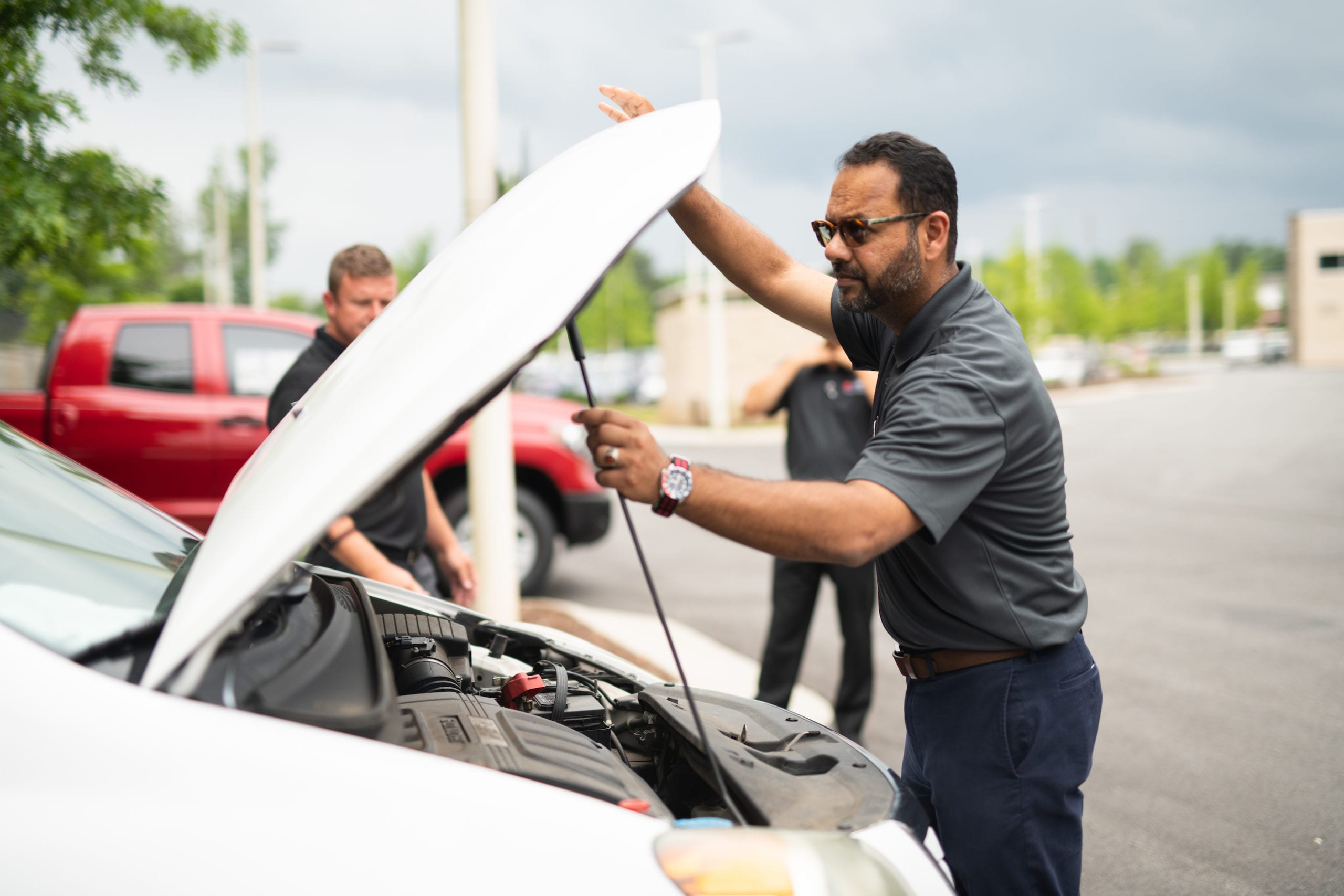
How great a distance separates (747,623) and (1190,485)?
9.86 m

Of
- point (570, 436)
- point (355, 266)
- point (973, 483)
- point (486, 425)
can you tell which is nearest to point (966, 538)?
point (973, 483)

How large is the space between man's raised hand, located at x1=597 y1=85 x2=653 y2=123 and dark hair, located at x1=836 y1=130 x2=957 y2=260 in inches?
26.0

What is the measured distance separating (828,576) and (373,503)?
220cm

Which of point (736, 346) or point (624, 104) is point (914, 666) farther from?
point (736, 346)

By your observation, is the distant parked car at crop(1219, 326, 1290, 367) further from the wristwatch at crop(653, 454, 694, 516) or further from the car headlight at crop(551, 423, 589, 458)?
the wristwatch at crop(653, 454, 694, 516)

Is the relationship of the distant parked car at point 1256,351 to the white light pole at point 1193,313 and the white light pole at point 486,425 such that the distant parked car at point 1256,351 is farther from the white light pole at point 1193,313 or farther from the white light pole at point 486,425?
the white light pole at point 486,425

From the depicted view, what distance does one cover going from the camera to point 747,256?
9.07 ft

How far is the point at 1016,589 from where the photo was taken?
209cm

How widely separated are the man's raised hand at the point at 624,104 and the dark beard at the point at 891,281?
2.44 feet

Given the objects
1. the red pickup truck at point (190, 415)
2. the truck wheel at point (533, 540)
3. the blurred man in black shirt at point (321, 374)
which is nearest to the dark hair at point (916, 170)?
the blurred man in black shirt at point (321, 374)

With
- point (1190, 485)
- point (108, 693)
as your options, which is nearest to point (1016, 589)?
point (108, 693)

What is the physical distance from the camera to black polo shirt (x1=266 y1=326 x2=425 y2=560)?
362cm

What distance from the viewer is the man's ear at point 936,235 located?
7.08ft

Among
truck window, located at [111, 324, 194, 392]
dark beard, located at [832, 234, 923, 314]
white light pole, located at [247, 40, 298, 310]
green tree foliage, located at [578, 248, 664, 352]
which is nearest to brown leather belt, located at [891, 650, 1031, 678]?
dark beard, located at [832, 234, 923, 314]
